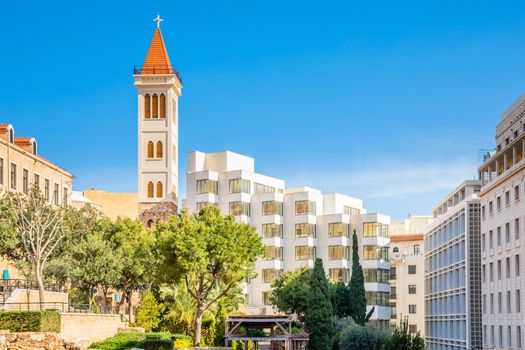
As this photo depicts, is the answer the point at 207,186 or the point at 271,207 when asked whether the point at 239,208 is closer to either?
the point at 271,207

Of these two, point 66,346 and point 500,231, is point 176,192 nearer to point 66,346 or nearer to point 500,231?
point 500,231

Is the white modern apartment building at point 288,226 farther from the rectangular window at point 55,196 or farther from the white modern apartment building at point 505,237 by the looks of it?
the white modern apartment building at point 505,237

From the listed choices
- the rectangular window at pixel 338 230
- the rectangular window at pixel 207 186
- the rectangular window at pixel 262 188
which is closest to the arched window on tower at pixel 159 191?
the rectangular window at pixel 207 186

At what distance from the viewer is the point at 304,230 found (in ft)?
338

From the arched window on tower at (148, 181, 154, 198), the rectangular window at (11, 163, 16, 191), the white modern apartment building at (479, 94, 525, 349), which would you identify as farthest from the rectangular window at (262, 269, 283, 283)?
the rectangular window at (11, 163, 16, 191)

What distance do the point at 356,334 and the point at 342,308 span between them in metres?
22.7

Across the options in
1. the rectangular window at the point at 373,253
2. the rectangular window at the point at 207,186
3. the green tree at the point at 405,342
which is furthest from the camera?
the rectangular window at the point at 373,253

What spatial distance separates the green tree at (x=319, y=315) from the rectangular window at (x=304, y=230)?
30882 millimetres

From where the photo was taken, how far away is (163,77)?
106625 mm

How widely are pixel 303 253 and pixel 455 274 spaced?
20.9 m

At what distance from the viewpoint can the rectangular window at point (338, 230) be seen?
4048 inches

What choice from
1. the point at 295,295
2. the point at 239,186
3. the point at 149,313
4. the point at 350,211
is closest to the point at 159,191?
the point at 239,186

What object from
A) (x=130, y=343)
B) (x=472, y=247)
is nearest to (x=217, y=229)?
(x=130, y=343)

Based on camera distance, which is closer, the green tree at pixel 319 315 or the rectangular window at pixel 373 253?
the green tree at pixel 319 315
